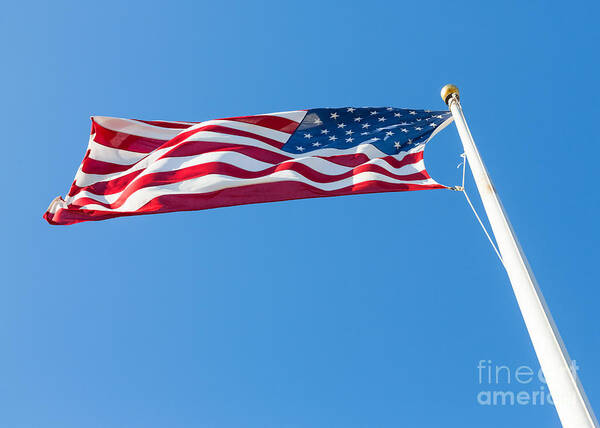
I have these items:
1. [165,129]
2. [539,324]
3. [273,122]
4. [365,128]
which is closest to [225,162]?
[273,122]

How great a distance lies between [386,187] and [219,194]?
247 centimetres

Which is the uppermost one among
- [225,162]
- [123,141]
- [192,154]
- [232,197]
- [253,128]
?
[253,128]

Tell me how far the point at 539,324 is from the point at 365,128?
5.51 m

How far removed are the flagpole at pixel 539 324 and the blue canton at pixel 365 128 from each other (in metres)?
2.75

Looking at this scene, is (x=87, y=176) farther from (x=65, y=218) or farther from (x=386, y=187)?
(x=386, y=187)

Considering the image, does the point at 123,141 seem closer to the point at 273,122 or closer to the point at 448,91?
the point at 273,122

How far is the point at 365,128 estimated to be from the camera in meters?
9.80

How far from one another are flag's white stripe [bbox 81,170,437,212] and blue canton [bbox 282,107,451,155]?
1.09 metres

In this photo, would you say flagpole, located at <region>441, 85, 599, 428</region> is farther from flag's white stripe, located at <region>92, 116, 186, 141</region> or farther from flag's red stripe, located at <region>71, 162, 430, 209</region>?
flag's white stripe, located at <region>92, 116, 186, 141</region>

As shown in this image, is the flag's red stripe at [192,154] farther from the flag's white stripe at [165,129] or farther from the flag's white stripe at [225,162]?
the flag's white stripe at [165,129]

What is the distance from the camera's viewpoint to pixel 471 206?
22.9ft

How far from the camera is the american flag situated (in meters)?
8.35

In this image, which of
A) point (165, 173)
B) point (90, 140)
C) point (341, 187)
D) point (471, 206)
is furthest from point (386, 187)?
point (90, 140)

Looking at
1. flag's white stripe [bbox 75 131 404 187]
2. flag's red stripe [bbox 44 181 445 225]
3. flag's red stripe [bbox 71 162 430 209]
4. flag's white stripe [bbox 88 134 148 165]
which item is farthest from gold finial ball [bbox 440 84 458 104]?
flag's white stripe [bbox 88 134 148 165]
